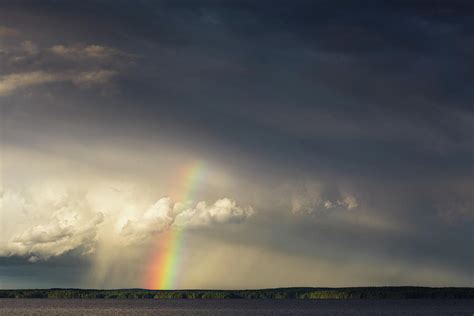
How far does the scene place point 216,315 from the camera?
172125 millimetres

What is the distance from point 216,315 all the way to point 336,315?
3226 centimetres

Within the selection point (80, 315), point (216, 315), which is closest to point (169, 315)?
point (216, 315)

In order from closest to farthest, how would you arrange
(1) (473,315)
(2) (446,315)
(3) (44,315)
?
(1) (473,315) → (2) (446,315) → (3) (44,315)

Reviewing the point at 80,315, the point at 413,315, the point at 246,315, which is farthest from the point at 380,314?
the point at 80,315

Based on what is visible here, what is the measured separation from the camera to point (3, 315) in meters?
167

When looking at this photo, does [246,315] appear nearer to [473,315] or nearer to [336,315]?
[336,315]

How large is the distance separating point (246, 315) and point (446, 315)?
170 feet

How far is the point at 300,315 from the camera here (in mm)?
161625

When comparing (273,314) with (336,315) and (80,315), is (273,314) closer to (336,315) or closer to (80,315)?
(336,315)

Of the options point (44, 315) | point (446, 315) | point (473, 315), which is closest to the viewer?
point (473, 315)

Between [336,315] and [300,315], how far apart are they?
9.66 m

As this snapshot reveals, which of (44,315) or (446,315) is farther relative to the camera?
(44,315)

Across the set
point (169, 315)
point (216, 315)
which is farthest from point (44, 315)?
point (216, 315)

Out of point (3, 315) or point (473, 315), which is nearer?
point (473, 315)
